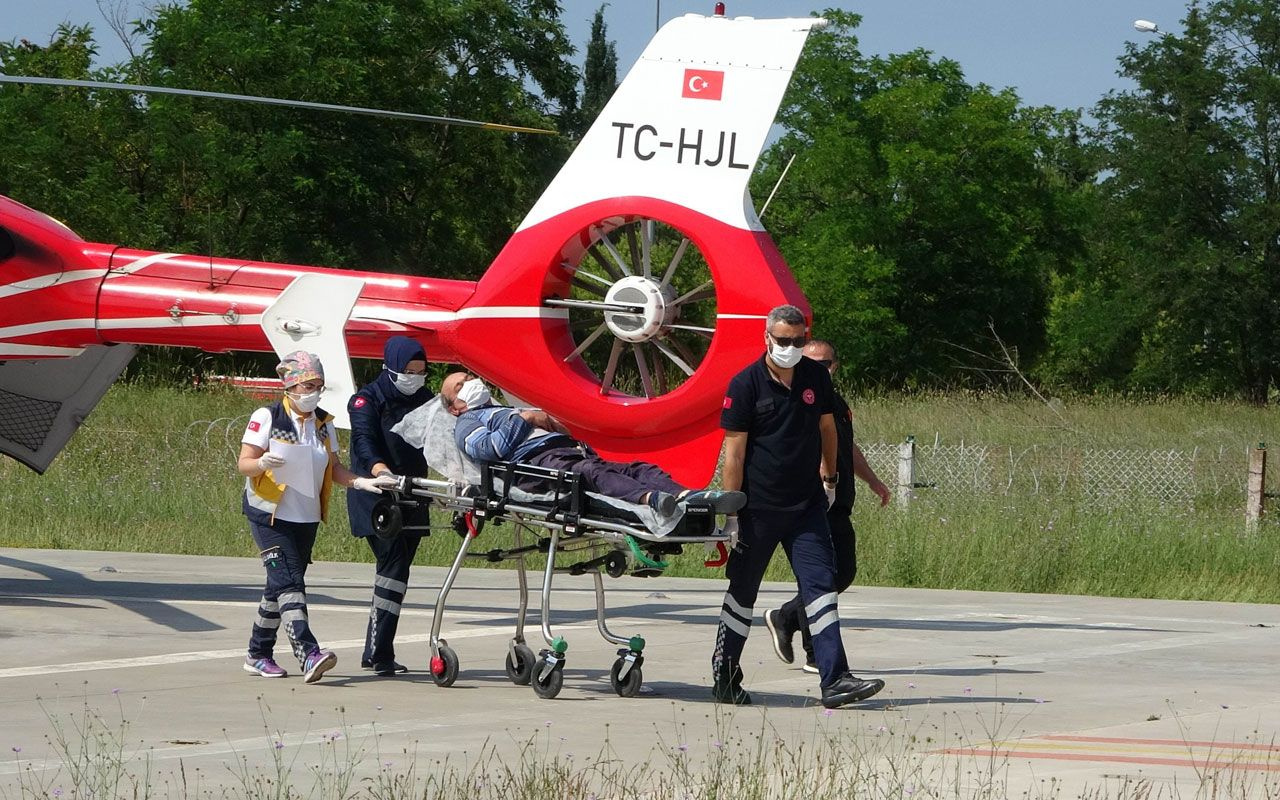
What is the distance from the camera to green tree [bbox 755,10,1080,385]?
178ft

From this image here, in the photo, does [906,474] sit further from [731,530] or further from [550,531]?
[731,530]

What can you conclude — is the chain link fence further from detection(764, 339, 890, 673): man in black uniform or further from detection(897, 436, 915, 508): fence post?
detection(764, 339, 890, 673): man in black uniform

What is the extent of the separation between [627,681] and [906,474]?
10953 millimetres

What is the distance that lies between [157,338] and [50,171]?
33100 mm

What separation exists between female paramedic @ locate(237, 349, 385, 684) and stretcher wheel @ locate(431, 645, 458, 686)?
1.92 ft

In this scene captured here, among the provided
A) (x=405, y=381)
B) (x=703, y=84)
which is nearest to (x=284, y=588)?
(x=405, y=381)

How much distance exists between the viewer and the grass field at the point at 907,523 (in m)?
16.8

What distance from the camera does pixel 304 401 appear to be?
9945mm

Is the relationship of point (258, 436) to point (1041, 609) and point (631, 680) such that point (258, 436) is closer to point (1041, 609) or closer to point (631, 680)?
point (631, 680)

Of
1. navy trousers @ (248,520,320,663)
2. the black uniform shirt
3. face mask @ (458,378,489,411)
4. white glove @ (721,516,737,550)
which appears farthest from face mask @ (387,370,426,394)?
white glove @ (721,516,737,550)

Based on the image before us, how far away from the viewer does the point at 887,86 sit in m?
59.3

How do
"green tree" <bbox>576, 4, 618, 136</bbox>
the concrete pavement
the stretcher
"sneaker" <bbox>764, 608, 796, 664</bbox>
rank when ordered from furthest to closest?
"green tree" <bbox>576, 4, 618, 136</bbox> < "sneaker" <bbox>764, 608, 796, 664</bbox> < the stretcher < the concrete pavement

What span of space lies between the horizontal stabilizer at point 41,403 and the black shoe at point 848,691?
8513mm

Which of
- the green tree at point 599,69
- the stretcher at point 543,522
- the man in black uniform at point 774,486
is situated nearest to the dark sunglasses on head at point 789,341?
the man in black uniform at point 774,486
